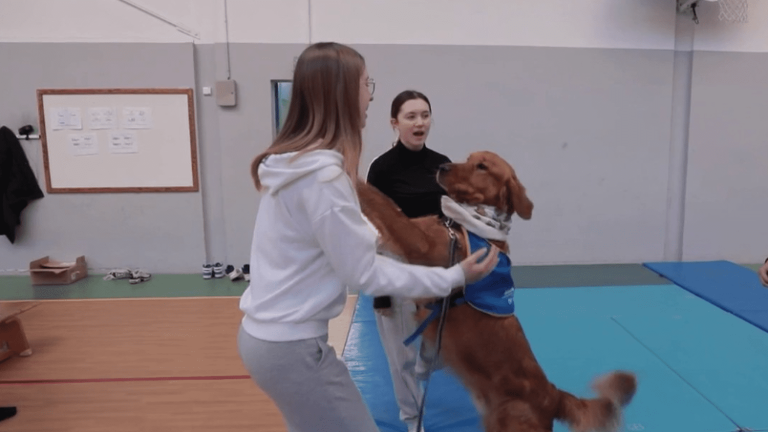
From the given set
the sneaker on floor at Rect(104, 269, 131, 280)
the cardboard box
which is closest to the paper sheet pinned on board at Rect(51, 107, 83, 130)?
the cardboard box

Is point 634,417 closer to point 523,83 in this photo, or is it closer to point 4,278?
point 523,83

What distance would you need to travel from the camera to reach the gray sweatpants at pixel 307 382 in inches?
48.5

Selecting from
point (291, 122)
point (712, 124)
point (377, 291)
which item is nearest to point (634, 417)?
point (377, 291)

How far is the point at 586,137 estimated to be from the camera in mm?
5660

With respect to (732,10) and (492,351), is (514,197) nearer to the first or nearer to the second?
(492,351)

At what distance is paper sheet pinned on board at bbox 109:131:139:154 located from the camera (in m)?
5.43

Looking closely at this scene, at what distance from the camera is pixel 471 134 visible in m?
5.62

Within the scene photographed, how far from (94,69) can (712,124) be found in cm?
672

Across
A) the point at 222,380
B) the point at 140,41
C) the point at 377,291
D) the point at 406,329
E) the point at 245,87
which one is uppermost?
the point at 140,41

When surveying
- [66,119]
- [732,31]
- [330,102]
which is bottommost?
[330,102]

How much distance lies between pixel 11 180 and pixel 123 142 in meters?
1.18

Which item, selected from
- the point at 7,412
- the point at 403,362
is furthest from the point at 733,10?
the point at 7,412

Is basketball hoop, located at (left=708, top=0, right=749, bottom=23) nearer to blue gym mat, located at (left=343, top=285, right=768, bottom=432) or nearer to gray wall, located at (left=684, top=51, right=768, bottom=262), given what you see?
gray wall, located at (left=684, top=51, right=768, bottom=262)

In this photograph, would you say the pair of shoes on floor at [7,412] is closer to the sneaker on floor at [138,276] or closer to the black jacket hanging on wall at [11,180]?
the sneaker on floor at [138,276]
